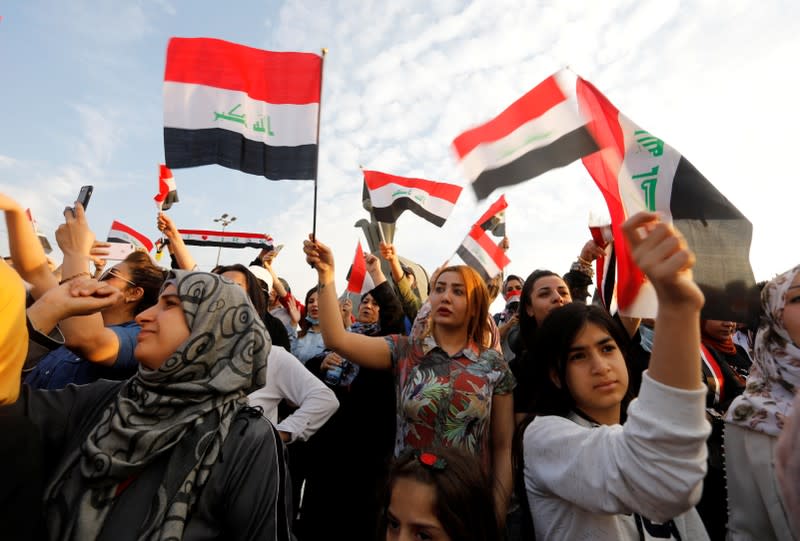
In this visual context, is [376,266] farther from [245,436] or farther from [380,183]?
[245,436]

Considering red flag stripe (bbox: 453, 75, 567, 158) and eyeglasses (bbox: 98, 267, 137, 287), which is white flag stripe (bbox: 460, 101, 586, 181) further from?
eyeglasses (bbox: 98, 267, 137, 287)

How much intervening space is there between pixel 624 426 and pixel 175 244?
389cm

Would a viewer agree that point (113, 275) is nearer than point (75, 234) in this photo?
No

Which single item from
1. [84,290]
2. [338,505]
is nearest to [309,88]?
[84,290]

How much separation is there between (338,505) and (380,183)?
11.9 ft

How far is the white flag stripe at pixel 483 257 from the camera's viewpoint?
5.20 m

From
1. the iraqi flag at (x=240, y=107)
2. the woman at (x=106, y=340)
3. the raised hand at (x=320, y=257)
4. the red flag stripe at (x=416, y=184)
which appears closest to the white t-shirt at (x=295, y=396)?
the raised hand at (x=320, y=257)

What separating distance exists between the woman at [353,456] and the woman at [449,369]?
605mm

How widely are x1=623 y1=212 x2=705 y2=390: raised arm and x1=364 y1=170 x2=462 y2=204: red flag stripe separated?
487 cm

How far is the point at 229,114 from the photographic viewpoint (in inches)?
154

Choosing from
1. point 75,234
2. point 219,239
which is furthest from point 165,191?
point 219,239

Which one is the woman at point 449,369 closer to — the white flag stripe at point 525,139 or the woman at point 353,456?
the woman at point 353,456

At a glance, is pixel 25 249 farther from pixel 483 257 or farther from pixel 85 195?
pixel 483 257

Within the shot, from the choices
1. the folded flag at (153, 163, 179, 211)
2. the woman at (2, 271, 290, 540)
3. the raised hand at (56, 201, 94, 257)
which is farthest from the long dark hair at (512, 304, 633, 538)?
the folded flag at (153, 163, 179, 211)
